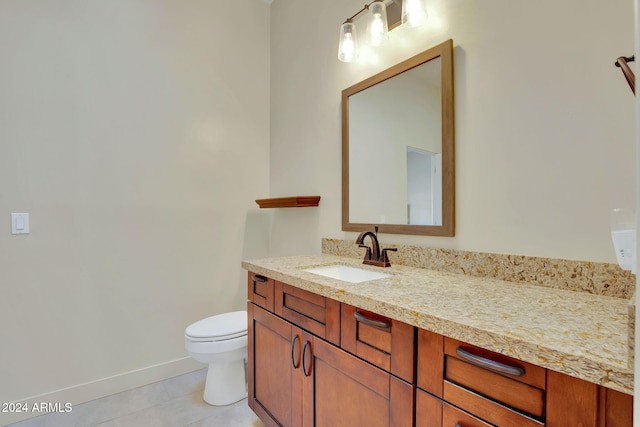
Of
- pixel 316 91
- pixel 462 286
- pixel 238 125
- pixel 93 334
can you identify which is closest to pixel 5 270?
pixel 93 334

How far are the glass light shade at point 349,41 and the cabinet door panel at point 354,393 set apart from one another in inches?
58.8

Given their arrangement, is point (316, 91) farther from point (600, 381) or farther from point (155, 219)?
point (600, 381)

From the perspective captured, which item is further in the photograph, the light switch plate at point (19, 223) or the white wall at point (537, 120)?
the light switch plate at point (19, 223)

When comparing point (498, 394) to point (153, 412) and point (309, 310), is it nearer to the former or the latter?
point (309, 310)

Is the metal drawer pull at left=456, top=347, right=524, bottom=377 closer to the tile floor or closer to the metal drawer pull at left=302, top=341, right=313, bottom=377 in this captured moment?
the metal drawer pull at left=302, top=341, right=313, bottom=377

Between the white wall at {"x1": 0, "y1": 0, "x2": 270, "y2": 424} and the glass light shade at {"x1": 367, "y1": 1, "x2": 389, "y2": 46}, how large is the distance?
50.5 inches

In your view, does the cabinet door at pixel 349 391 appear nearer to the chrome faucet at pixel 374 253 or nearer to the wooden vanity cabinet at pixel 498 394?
the wooden vanity cabinet at pixel 498 394

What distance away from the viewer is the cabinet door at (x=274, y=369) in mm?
1269

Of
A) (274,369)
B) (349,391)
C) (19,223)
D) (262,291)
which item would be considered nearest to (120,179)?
(19,223)

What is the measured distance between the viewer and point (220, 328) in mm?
1831

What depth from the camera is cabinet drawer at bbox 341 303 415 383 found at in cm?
84

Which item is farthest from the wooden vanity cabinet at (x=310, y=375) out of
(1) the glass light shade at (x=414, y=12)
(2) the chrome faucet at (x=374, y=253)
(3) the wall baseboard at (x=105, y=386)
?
(1) the glass light shade at (x=414, y=12)

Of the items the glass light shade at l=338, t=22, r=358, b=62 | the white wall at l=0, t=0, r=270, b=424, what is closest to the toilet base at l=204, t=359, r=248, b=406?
the white wall at l=0, t=0, r=270, b=424

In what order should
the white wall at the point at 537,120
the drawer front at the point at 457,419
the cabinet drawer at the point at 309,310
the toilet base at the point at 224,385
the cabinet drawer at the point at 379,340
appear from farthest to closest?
the toilet base at the point at 224,385 < the cabinet drawer at the point at 309,310 < the white wall at the point at 537,120 < the cabinet drawer at the point at 379,340 < the drawer front at the point at 457,419
